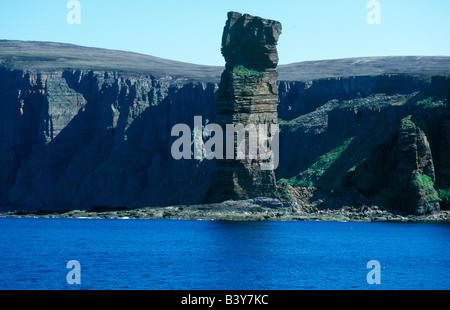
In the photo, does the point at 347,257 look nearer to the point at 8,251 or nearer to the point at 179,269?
the point at 179,269

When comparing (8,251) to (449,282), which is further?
(8,251)

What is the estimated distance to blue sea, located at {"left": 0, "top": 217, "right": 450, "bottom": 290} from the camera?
118 meters

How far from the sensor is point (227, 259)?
470 feet

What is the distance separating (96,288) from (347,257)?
47886 millimetres

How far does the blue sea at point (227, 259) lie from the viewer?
117688 mm

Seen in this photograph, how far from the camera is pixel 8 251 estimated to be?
153250 mm

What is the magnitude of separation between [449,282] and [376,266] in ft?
52.2
